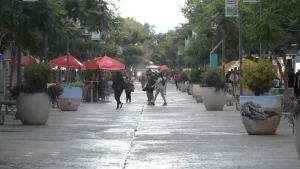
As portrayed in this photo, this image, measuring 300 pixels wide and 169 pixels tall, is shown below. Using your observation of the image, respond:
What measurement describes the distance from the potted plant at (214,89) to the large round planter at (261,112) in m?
10.7

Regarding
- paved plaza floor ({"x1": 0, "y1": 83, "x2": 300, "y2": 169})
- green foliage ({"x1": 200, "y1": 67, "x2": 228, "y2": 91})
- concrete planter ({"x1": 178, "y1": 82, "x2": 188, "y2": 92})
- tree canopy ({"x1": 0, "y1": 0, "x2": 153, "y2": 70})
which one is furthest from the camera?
concrete planter ({"x1": 178, "y1": 82, "x2": 188, "y2": 92})

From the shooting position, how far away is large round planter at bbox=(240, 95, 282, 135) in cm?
1591

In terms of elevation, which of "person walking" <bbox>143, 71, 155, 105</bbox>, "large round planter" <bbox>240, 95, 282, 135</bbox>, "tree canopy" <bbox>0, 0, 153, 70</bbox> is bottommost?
"large round planter" <bbox>240, 95, 282, 135</bbox>

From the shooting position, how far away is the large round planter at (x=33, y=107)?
18.7m

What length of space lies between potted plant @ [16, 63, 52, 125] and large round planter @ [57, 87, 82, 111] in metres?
8.25

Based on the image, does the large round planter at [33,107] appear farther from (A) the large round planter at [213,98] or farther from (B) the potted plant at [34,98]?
(A) the large round planter at [213,98]

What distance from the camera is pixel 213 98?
27109 mm

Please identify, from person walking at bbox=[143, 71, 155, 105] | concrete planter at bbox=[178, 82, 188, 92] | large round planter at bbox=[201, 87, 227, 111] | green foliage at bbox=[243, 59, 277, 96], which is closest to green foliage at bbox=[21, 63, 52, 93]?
green foliage at bbox=[243, 59, 277, 96]

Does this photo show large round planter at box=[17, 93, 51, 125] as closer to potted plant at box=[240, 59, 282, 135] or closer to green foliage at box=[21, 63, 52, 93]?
green foliage at box=[21, 63, 52, 93]

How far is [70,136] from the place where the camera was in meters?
16.1

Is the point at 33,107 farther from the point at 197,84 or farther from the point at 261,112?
the point at 197,84

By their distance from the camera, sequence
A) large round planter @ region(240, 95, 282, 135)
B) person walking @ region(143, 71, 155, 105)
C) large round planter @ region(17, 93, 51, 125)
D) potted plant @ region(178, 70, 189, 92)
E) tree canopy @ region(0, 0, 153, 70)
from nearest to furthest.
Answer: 1. large round planter @ region(240, 95, 282, 135)
2. large round planter @ region(17, 93, 51, 125)
3. tree canopy @ region(0, 0, 153, 70)
4. person walking @ region(143, 71, 155, 105)
5. potted plant @ region(178, 70, 189, 92)

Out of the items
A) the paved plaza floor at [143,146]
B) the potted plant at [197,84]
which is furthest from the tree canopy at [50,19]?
the potted plant at [197,84]

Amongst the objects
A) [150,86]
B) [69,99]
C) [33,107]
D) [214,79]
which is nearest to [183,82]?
[150,86]
